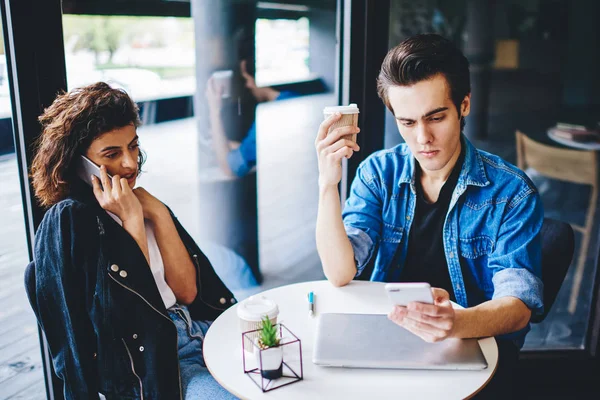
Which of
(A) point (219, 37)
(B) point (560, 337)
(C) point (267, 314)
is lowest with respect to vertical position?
(B) point (560, 337)

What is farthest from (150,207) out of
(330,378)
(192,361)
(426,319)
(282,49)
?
(282,49)

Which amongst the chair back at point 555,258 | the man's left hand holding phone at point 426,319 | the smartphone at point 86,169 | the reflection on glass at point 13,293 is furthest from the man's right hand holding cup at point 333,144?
the reflection on glass at point 13,293

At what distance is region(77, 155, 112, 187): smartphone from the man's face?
0.88 m

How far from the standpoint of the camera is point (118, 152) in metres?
1.59

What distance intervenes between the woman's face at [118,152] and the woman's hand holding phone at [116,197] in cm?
4

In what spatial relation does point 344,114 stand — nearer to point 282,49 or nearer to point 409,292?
point 409,292

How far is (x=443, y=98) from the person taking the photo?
5.27ft

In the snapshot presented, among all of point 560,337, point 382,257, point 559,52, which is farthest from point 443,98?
point 559,52

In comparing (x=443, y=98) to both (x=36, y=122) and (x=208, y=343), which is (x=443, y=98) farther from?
(x=36, y=122)

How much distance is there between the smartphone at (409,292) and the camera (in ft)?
3.76

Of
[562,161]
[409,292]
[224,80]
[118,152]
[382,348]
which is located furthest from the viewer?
[562,161]

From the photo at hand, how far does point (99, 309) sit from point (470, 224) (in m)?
1.11

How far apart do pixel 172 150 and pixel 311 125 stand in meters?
0.88

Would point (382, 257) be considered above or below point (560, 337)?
above
